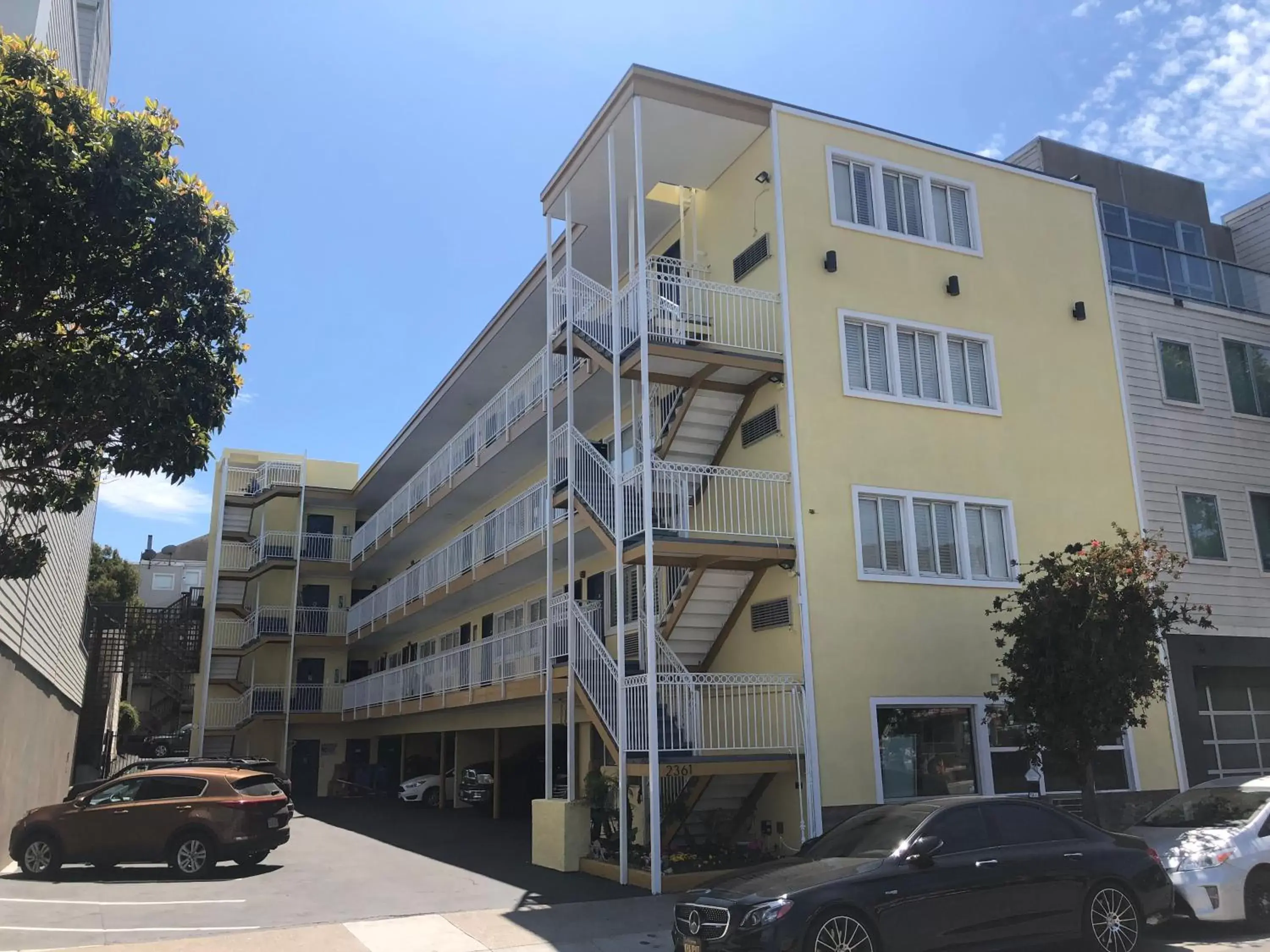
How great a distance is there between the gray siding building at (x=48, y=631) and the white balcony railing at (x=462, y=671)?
773 cm

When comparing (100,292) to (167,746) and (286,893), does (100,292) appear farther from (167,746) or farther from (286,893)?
(167,746)

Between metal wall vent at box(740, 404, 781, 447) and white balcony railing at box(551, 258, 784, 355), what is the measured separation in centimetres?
98

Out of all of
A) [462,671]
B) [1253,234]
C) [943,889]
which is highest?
[1253,234]

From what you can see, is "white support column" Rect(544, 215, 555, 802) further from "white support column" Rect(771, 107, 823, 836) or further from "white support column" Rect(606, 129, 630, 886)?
"white support column" Rect(771, 107, 823, 836)

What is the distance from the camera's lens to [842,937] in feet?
25.7

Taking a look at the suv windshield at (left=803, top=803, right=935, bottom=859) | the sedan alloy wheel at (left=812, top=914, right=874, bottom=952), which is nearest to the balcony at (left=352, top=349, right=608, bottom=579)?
the suv windshield at (left=803, top=803, right=935, bottom=859)

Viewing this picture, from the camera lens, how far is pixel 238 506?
4216 cm

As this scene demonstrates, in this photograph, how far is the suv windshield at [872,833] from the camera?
8.70 meters

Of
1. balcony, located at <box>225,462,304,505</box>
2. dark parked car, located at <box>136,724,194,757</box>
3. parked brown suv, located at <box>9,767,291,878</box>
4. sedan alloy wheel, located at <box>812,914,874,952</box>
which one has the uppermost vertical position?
balcony, located at <box>225,462,304,505</box>

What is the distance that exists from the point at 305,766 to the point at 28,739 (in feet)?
67.9

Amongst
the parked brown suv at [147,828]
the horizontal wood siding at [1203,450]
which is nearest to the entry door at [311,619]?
the parked brown suv at [147,828]

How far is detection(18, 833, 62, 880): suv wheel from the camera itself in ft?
47.0

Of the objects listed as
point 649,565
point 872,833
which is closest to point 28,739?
point 649,565

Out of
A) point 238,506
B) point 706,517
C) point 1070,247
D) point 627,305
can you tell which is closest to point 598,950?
point 706,517
